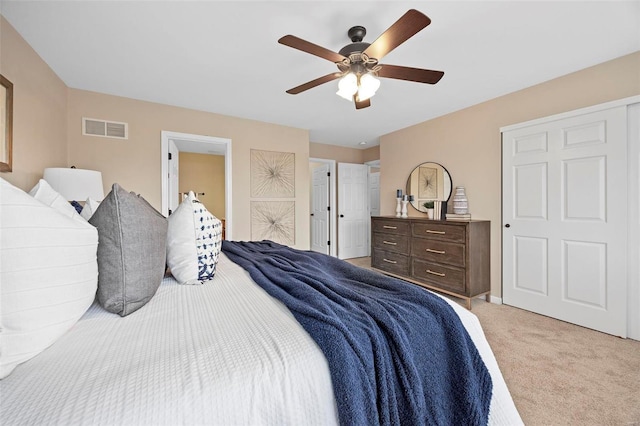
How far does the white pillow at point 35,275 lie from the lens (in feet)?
1.95

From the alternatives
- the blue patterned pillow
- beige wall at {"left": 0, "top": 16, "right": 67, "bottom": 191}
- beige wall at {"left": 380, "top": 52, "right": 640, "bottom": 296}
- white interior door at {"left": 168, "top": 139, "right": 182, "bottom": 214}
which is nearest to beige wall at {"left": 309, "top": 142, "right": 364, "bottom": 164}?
beige wall at {"left": 380, "top": 52, "right": 640, "bottom": 296}

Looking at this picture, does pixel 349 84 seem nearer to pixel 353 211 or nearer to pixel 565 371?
pixel 565 371

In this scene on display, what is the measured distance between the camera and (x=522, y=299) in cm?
278

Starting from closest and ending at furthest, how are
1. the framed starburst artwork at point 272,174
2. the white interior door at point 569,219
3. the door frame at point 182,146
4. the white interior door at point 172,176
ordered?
the white interior door at point 569,219 < the door frame at point 182,146 < the white interior door at point 172,176 < the framed starburst artwork at point 272,174

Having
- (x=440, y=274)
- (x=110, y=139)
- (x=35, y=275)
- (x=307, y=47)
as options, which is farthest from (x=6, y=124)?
(x=440, y=274)

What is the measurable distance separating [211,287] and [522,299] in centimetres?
322

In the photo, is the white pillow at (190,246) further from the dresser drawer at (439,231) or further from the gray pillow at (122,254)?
the dresser drawer at (439,231)

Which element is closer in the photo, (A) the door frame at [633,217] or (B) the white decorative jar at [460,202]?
(A) the door frame at [633,217]

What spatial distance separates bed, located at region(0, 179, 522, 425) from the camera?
516 millimetres

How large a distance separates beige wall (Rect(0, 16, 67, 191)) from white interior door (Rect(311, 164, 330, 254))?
13.0 feet

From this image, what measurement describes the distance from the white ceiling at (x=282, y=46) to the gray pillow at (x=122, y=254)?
1483 mm

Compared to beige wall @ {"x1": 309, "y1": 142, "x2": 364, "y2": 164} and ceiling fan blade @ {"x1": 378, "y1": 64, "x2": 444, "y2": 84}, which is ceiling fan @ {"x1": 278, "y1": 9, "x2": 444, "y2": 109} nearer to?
ceiling fan blade @ {"x1": 378, "y1": 64, "x2": 444, "y2": 84}

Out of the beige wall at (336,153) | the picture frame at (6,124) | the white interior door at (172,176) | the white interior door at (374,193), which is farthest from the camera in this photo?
the white interior door at (374,193)

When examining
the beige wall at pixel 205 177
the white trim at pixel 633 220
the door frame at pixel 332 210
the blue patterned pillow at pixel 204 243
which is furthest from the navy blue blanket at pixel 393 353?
the beige wall at pixel 205 177
